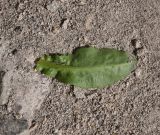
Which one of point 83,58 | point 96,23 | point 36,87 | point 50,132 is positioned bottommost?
point 50,132

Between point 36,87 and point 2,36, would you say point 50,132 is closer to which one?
point 36,87

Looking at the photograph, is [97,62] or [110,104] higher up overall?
[97,62]

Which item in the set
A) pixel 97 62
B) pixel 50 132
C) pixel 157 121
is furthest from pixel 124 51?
pixel 50 132

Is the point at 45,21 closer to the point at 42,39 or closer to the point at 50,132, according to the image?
the point at 42,39
